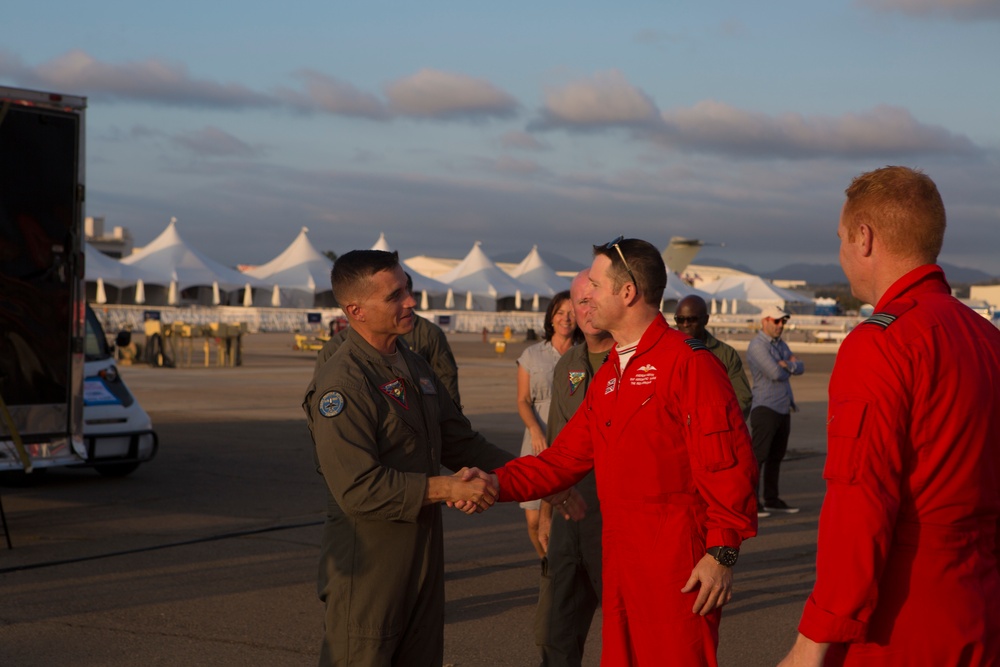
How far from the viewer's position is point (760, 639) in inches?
248

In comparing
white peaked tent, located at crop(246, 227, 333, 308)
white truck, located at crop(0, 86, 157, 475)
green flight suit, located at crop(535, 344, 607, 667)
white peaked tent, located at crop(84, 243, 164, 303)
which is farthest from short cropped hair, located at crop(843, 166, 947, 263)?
white peaked tent, located at crop(246, 227, 333, 308)

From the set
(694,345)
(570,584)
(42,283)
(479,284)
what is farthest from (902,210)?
(479,284)

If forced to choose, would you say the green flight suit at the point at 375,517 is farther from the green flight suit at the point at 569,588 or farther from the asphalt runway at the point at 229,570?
the asphalt runway at the point at 229,570

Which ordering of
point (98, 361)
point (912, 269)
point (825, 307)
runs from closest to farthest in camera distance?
point (912, 269)
point (98, 361)
point (825, 307)

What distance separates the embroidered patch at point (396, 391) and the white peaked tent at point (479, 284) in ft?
252

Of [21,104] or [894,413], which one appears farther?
[21,104]

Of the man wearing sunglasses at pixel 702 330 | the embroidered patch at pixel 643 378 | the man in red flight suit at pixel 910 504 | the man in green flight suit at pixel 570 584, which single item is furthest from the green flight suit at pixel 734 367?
the man in red flight suit at pixel 910 504

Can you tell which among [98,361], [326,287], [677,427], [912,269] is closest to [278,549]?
[98,361]

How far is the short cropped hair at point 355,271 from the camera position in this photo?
13.6 ft

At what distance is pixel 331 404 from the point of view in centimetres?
379

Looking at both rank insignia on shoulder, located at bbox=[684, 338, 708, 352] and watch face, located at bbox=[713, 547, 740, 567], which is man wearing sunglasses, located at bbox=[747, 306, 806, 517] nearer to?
rank insignia on shoulder, located at bbox=[684, 338, 708, 352]

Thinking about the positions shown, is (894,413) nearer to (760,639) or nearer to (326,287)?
(760,639)

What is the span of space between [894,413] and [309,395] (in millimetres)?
2142

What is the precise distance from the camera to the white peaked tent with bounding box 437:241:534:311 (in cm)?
8262
